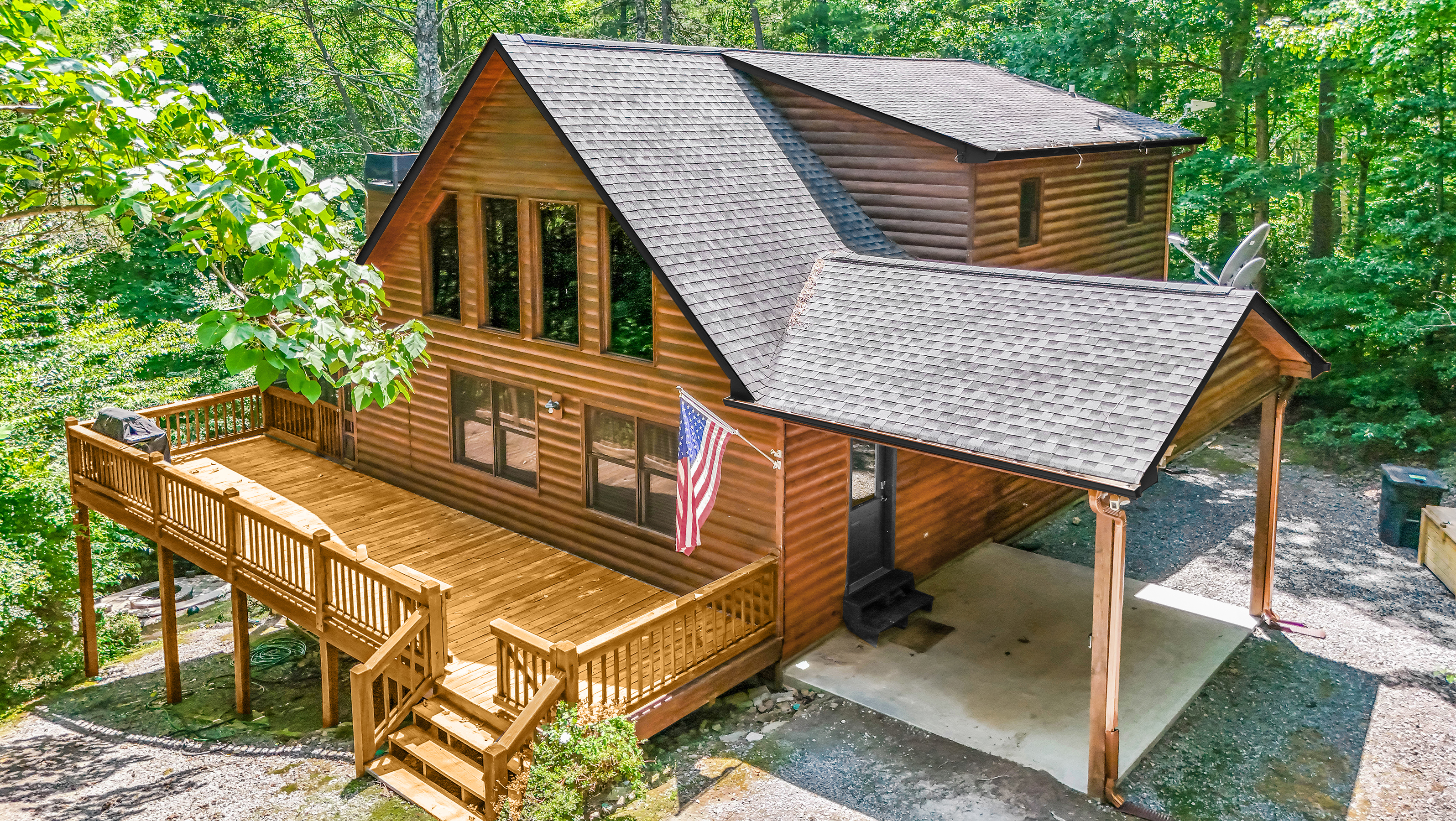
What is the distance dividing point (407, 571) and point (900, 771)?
5.12m

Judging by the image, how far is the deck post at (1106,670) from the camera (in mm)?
8438

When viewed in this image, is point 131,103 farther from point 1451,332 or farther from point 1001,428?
point 1451,332

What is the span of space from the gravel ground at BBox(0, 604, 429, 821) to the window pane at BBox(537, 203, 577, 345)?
15.9 ft

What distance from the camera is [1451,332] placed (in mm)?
19062

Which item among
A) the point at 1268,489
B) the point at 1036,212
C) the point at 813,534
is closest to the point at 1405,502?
the point at 1268,489

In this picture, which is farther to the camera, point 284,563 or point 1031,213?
point 1031,213

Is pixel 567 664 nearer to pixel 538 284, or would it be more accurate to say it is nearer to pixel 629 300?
pixel 629 300

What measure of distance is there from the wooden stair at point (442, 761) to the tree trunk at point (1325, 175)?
19.3 m

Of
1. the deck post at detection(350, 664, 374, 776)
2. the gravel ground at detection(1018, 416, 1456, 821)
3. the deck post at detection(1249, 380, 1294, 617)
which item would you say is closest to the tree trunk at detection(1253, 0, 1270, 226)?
the gravel ground at detection(1018, 416, 1456, 821)

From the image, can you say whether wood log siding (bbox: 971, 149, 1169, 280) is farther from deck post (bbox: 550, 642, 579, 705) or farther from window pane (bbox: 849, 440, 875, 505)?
deck post (bbox: 550, 642, 579, 705)

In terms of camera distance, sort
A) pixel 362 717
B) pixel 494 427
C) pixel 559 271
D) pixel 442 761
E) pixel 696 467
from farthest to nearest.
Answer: pixel 494 427 < pixel 559 271 < pixel 696 467 < pixel 362 717 < pixel 442 761

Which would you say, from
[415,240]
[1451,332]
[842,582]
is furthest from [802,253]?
[1451,332]

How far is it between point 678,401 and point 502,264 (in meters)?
3.24

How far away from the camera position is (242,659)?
13117 mm
